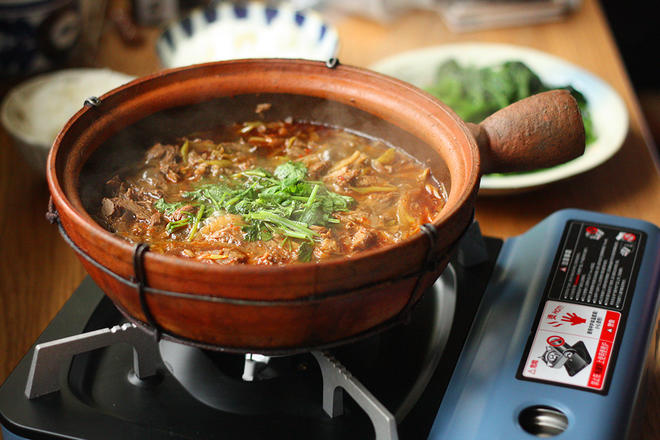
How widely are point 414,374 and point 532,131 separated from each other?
22.7 inches

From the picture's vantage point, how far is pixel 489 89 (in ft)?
8.61

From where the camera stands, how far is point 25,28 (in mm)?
2754

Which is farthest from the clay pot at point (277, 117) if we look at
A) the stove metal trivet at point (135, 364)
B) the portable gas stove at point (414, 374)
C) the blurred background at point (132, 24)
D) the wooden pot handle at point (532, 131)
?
the blurred background at point (132, 24)

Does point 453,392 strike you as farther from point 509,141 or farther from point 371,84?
point 371,84

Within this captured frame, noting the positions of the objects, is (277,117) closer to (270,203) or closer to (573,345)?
(270,203)

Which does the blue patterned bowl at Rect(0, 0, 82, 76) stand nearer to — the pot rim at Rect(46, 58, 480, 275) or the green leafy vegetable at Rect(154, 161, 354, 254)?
the pot rim at Rect(46, 58, 480, 275)

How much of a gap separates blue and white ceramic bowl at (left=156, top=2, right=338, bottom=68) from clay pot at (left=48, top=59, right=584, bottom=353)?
43.6 inches

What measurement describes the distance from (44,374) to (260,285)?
561mm

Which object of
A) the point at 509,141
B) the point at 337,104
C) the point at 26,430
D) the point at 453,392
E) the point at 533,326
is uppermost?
the point at 509,141

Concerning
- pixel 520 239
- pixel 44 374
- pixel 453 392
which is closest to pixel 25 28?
pixel 44 374

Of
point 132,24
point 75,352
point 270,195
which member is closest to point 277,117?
point 270,195

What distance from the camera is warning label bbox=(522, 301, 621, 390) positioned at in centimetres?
140

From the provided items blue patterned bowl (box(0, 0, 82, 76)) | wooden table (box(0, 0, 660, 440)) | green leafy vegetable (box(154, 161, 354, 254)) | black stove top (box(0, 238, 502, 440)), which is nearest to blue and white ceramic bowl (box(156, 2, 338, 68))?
wooden table (box(0, 0, 660, 440))

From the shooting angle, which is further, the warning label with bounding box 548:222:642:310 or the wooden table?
the wooden table
